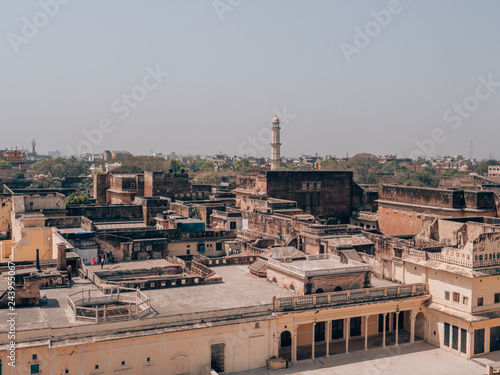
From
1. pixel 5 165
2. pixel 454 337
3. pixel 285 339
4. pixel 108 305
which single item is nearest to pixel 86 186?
pixel 5 165

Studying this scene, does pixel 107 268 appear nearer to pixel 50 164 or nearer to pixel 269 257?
pixel 269 257

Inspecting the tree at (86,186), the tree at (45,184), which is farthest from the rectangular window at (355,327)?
the tree at (45,184)

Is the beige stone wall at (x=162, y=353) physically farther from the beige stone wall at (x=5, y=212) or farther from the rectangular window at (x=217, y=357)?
the beige stone wall at (x=5, y=212)

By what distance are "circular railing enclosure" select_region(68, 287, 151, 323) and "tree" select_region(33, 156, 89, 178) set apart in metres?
122

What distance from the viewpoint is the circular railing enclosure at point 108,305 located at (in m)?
25.4

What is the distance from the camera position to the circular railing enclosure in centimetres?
2544

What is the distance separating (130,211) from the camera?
59.5 meters

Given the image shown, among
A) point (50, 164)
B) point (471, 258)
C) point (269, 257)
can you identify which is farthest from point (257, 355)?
point (50, 164)

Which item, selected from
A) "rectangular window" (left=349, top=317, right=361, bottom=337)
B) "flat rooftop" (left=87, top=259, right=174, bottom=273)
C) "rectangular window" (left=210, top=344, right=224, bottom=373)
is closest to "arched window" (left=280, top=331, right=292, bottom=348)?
"rectangular window" (left=349, top=317, right=361, bottom=337)

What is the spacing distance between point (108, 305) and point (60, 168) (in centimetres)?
12507

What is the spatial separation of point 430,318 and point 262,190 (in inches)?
1505

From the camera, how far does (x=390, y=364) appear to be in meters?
29.2

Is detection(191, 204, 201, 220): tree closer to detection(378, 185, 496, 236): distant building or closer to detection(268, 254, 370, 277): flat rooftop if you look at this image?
detection(378, 185, 496, 236): distant building

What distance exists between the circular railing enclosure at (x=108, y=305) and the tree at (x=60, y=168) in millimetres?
122080
